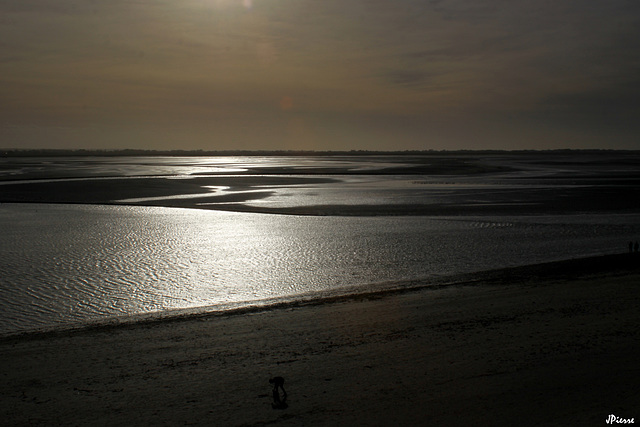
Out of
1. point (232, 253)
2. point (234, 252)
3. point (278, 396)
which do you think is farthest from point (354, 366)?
point (234, 252)

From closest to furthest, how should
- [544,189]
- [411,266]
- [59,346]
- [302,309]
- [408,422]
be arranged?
[408,422]
[59,346]
[302,309]
[411,266]
[544,189]

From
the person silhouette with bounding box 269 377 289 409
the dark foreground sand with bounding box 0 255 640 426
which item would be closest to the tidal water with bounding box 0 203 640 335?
the dark foreground sand with bounding box 0 255 640 426

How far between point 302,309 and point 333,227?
1150 centimetres

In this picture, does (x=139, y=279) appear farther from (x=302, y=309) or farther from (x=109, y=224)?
(x=109, y=224)

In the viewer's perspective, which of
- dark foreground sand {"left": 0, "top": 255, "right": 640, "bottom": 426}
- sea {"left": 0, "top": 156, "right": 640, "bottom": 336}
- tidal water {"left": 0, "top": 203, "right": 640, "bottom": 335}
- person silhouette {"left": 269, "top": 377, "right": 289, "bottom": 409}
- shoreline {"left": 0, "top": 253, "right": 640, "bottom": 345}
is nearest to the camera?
dark foreground sand {"left": 0, "top": 255, "right": 640, "bottom": 426}

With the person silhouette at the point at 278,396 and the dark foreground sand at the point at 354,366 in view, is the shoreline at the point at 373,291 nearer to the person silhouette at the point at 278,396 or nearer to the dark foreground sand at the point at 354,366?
the dark foreground sand at the point at 354,366

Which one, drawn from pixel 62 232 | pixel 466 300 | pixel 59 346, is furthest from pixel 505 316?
pixel 62 232

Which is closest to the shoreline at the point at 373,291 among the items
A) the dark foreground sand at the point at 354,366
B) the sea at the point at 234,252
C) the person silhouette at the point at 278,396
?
the sea at the point at 234,252

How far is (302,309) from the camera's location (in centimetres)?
1009

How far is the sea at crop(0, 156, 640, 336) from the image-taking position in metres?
11.4

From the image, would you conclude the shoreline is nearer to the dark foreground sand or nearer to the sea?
the sea

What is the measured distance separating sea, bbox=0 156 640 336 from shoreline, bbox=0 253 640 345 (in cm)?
12

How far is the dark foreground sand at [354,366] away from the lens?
5.71 metres

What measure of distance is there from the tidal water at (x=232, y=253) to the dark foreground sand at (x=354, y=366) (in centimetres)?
210
